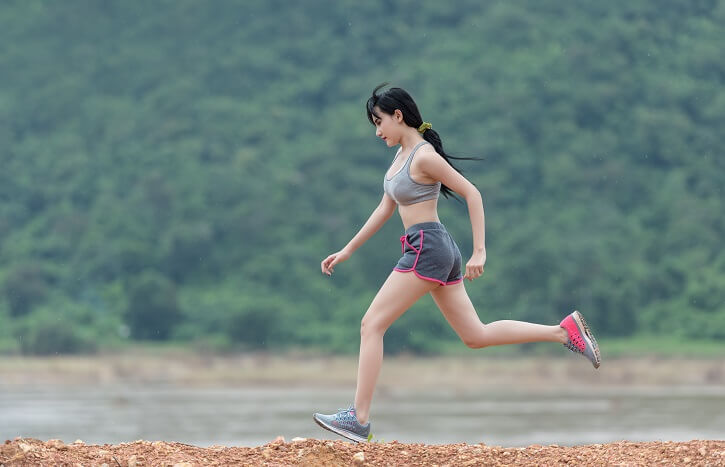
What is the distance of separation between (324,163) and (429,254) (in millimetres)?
66653

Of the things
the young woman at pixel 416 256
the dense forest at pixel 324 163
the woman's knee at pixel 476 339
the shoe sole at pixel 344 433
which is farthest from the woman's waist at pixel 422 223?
the dense forest at pixel 324 163

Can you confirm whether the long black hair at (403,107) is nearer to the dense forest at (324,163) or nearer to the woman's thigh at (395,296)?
the woman's thigh at (395,296)

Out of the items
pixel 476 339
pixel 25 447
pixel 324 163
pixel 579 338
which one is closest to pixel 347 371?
pixel 324 163

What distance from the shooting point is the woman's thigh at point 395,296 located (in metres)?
6.83

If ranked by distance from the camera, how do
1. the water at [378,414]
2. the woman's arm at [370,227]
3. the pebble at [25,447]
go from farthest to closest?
the water at [378,414] < the woman's arm at [370,227] < the pebble at [25,447]

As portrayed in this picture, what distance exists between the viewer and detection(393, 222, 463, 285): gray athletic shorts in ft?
22.4

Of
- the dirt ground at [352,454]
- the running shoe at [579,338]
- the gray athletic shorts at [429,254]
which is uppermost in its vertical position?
the gray athletic shorts at [429,254]

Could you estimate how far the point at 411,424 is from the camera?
29.6m

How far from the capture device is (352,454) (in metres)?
6.56

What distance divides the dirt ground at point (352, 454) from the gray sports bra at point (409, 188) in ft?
4.26

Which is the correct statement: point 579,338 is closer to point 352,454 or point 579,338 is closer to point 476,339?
point 476,339

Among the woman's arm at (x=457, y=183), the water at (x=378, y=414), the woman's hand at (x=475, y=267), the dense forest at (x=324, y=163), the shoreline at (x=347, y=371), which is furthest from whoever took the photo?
the dense forest at (x=324, y=163)

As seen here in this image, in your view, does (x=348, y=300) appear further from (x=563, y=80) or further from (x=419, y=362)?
(x=563, y=80)

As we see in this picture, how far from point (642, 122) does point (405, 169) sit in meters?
68.9
